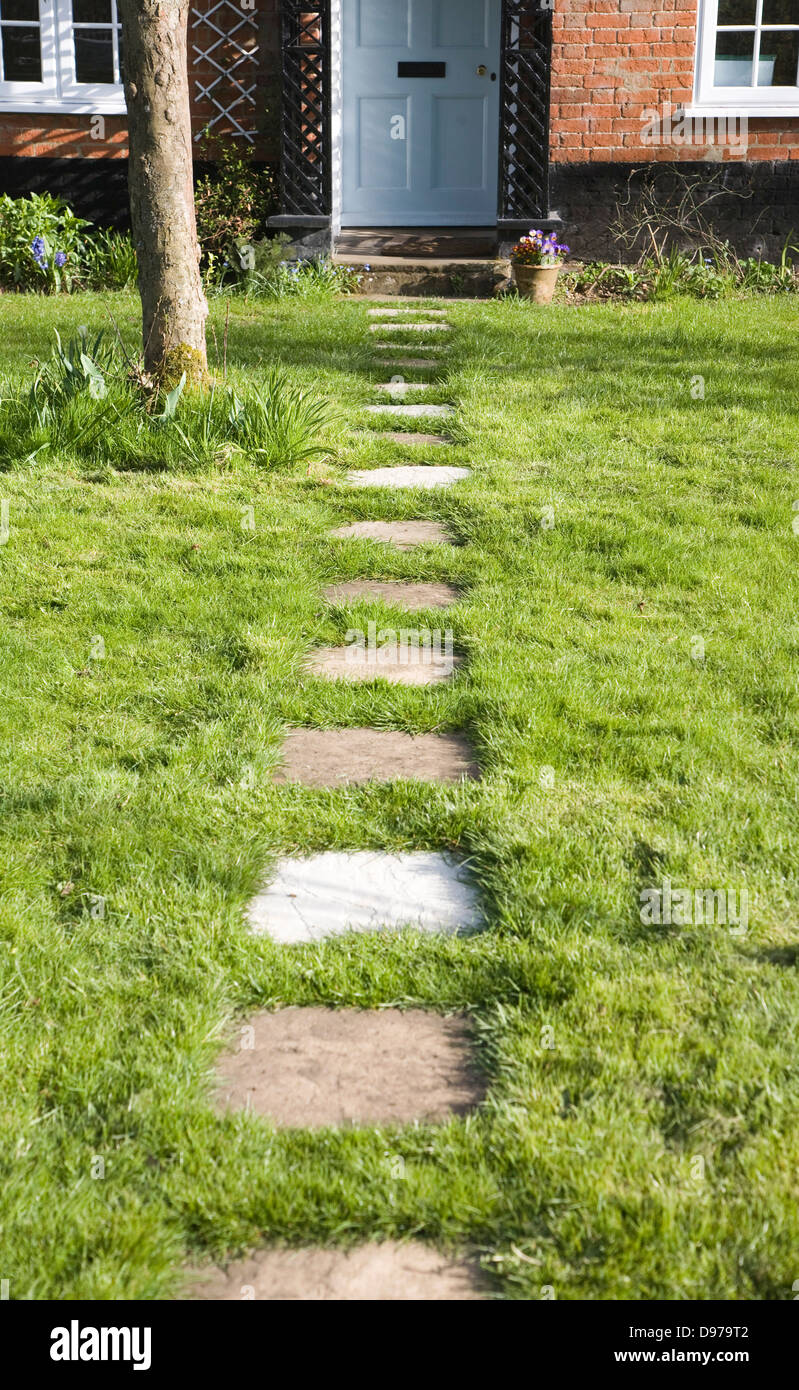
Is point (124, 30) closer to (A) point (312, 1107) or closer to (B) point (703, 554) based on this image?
(B) point (703, 554)

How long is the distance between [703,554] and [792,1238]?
297 cm

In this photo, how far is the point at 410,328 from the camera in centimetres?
819

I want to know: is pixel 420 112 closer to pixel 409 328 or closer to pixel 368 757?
pixel 409 328

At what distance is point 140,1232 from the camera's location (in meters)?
1.71

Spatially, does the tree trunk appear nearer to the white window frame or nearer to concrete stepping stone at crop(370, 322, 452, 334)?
concrete stepping stone at crop(370, 322, 452, 334)

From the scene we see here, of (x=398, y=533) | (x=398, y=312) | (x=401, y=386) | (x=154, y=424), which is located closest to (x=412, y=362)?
(x=401, y=386)

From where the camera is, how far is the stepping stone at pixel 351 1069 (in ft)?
6.44

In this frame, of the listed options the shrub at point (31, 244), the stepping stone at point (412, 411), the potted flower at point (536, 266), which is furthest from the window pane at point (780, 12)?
the stepping stone at point (412, 411)

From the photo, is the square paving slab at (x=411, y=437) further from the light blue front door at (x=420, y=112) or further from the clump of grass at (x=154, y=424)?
the light blue front door at (x=420, y=112)

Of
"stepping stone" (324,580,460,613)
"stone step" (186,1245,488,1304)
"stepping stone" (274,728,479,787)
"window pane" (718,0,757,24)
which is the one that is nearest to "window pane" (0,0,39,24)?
"window pane" (718,0,757,24)

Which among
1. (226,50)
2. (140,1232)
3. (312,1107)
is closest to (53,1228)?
(140,1232)

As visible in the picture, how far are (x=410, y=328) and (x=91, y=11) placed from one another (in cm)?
490

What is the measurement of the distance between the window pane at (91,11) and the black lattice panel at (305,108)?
190 cm

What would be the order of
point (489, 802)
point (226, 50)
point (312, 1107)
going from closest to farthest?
point (312, 1107) → point (489, 802) → point (226, 50)
